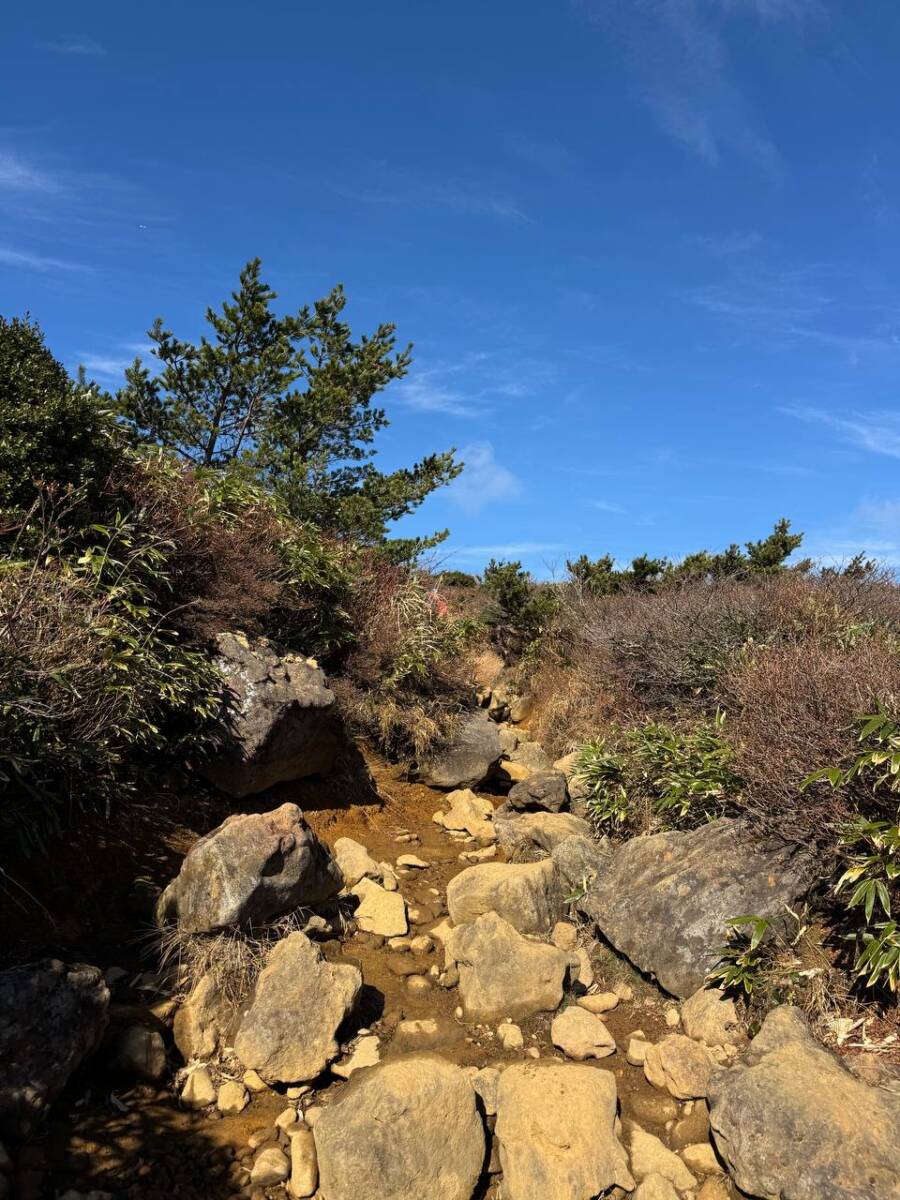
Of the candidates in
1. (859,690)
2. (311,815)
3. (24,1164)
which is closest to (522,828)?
(311,815)

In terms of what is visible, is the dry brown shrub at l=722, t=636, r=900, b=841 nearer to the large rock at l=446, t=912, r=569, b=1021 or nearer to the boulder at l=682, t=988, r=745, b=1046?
the boulder at l=682, t=988, r=745, b=1046

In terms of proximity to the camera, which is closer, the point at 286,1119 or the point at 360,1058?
the point at 286,1119

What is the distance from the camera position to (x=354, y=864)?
6449 mm

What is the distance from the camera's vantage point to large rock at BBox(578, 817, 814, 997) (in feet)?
16.2

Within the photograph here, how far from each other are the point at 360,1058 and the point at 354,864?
7.34 feet

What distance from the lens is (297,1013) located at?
4180 mm

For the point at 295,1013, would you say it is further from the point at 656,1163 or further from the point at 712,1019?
the point at 712,1019

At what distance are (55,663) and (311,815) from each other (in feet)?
11.1

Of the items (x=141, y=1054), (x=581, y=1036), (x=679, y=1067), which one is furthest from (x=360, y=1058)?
(x=679, y=1067)

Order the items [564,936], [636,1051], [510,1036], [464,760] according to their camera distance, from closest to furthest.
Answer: [636,1051] → [510,1036] → [564,936] → [464,760]

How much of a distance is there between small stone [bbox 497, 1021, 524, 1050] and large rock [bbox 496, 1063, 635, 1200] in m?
A: 0.59

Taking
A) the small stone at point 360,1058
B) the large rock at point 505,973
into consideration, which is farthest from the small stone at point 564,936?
A: the small stone at point 360,1058

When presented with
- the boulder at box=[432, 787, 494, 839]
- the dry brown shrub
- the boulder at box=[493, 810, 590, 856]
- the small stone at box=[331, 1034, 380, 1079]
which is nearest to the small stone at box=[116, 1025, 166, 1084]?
the small stone at box=[331, 1034, 380, 1079]

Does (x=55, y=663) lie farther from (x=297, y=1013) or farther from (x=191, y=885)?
(x=297, y=1013)
